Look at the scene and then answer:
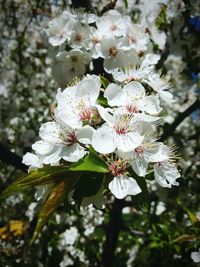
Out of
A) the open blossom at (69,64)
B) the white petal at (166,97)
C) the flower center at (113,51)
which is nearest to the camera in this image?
the white petal at (166,97)

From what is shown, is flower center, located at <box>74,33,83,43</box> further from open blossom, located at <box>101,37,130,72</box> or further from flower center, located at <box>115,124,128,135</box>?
flower center, located at <box>115,124,128,135</box>

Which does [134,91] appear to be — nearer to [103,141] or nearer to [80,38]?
[103,141]

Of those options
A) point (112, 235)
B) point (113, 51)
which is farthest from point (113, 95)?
point (112, 235)

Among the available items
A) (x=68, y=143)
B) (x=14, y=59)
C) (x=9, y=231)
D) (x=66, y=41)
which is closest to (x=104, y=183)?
(x=68, y=143)

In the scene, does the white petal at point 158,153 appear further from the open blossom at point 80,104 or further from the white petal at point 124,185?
the open blossom at point 80,104

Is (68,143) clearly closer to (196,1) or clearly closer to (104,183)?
(104,183)

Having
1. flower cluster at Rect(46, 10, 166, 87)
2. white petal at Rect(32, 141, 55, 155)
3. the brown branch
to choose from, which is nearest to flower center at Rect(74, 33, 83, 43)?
flower cluster at Rect(46, 10, 166, 87)

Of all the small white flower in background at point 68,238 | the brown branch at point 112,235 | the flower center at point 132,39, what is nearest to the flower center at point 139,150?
the flower center at point 132,39
